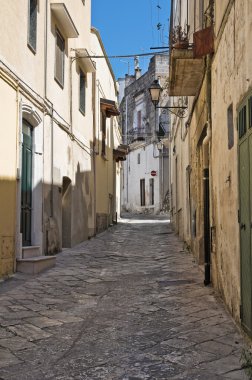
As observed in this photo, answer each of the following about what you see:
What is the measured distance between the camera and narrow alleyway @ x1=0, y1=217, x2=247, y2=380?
391 centimetres

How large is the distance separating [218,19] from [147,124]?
3269cm

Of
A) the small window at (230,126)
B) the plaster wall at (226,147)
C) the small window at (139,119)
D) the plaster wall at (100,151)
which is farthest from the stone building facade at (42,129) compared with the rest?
the small window at (139,119)

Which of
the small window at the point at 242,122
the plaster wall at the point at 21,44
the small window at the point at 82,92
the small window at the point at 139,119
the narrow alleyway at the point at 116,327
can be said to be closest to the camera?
the narrow alleyway at the point at 116,327

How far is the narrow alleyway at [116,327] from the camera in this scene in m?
3.91

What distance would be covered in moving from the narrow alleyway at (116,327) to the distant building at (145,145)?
23.9m

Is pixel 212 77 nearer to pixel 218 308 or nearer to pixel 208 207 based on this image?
pixel 208 207

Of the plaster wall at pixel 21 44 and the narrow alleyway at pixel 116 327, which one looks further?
the plaster wall at pixel 21 44

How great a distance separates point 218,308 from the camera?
5.84 metres

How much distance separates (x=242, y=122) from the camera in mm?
4438

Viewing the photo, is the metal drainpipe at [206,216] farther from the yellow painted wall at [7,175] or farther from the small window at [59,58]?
the small window at [59,58]

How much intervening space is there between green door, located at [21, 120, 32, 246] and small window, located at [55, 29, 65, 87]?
2.47 metres

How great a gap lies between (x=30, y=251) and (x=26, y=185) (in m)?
1.31

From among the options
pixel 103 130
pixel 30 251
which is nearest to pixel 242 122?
pixel 30 251

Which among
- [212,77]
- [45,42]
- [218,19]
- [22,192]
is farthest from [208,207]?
[45,42]
